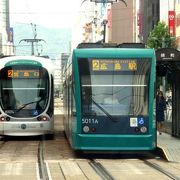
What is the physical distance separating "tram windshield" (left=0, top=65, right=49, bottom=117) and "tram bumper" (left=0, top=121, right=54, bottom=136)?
0.37 m

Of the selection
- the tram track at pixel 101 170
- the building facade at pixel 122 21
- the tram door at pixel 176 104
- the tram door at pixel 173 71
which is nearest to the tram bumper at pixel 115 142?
the tram track at pixel 101 170

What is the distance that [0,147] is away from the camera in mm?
21609

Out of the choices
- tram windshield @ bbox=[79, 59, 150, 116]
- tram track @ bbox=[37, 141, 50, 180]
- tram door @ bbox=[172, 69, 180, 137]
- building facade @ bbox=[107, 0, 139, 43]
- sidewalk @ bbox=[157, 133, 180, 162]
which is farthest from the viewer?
building facade @ bbox=[107, 0, 139, 43]

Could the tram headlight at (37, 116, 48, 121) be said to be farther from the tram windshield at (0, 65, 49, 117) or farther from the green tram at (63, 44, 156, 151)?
the green tram at (63, 44, 156, 151)

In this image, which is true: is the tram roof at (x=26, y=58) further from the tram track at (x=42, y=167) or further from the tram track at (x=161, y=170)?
the tram track at (x=161, y=170)

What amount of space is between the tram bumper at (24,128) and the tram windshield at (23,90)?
0.37 meters

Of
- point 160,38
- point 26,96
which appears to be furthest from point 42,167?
point 160,38

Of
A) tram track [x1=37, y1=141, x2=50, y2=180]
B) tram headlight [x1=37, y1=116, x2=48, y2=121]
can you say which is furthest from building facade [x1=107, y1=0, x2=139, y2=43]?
tram track [x1=37, y1=141, x2=50, y2=180]

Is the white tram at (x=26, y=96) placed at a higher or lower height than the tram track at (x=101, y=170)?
higher

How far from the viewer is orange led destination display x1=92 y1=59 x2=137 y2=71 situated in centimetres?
1703

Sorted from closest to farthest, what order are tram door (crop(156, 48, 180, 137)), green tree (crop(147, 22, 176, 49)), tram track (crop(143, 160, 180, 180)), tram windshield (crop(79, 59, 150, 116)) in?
→ tram track (crop(143, 160, 180, 180)), tram windshield (crop(79, 59, 150, 116)), tram door (crop(156, 48, 180, 137)), green tree (crop(147, 22, 176, 49))

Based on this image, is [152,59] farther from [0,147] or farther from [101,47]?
[0,147]

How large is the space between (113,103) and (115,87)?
17.8 inches

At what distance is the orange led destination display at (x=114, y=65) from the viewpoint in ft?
55.9
